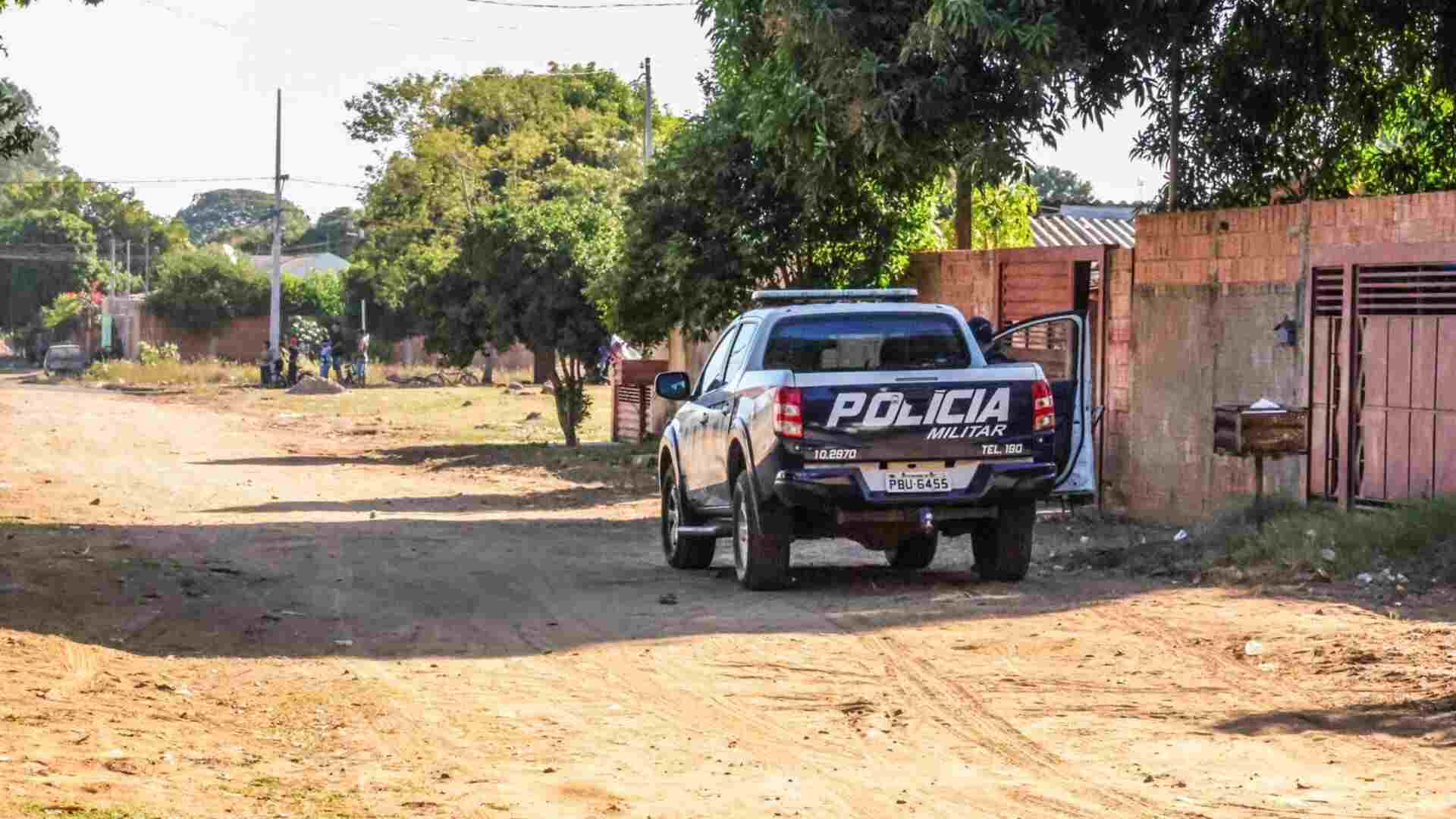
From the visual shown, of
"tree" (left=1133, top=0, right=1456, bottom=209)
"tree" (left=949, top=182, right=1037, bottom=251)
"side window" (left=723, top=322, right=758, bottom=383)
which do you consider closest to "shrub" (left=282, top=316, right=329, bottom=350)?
"tree" (left=949, top=182, right=1037, bottom=251)

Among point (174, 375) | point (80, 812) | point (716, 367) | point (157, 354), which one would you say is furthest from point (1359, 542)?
point (157, 354)

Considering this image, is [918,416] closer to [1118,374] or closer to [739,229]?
[1118,374]

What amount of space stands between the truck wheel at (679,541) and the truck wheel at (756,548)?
1484mm

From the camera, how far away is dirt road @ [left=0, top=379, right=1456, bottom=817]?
7129 millimetres

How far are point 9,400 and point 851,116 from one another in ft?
123

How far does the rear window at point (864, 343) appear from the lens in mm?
13883

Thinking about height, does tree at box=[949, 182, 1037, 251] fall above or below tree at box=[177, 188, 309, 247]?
below

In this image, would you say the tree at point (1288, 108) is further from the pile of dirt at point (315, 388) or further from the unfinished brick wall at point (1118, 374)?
the pile of dirt at point (315, 388)

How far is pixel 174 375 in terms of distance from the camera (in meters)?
65.8

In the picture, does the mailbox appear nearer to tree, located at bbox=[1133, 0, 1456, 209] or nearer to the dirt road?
the dirt road

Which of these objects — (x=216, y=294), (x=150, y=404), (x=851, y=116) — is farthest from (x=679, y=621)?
(x=216, y=294)

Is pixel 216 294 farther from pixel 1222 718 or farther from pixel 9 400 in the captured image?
pixel 1222 718

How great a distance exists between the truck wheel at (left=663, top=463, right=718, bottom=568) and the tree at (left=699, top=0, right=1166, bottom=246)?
11.9 feet

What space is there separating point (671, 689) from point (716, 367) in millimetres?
6168
